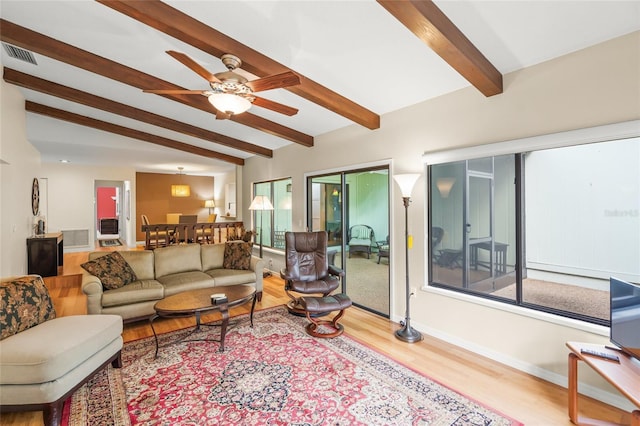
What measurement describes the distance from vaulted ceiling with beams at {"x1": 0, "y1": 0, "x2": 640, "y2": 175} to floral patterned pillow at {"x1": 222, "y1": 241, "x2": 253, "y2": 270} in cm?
201

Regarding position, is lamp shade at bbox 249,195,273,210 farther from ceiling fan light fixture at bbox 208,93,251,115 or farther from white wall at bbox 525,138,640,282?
white wall at bbox 525,138,640,282

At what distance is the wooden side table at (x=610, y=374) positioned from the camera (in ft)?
5.33

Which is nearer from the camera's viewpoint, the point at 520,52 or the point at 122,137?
the point at 520,52

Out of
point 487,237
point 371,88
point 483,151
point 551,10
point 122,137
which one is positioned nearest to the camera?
point 551,10

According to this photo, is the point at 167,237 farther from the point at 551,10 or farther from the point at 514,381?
the point at 551,10

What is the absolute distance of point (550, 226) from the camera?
289 centimetres

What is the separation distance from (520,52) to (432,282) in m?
2.42

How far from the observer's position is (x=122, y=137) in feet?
20.5

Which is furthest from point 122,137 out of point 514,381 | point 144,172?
point 514,381

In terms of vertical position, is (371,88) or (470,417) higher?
(371,88)

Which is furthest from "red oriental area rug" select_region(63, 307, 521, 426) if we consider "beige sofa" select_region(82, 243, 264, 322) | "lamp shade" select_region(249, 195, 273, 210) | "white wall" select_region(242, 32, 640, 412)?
"lamp shade" select_region(249, 195, 273, 210)

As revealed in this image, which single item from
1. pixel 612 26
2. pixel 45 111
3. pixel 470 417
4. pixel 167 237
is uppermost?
pixel 45 111

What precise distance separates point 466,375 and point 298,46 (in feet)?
10.9

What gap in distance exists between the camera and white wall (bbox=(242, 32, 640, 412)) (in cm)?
221
